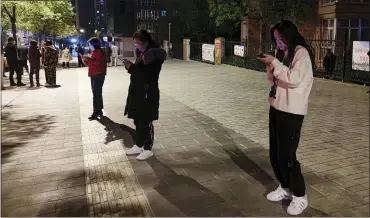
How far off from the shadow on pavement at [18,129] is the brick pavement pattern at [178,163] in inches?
0.7

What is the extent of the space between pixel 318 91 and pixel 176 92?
14.0 ft

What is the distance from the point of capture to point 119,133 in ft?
22.4

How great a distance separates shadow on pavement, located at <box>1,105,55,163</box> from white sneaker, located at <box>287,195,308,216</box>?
13.1ft

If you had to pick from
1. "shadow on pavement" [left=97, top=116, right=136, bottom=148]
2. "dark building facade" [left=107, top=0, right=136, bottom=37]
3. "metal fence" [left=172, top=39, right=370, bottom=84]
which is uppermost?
"dark building facade" [left=107, top=0, right=136, bottom=37]

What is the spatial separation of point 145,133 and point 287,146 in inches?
90.0

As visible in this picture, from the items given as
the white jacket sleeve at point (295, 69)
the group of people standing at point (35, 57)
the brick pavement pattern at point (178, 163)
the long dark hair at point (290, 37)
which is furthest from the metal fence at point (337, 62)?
the group of people standing at point (35, 57)

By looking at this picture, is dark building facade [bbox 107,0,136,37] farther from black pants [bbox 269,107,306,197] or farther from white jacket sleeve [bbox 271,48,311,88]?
white jacket sleeve [bbox 271,48,311,88]

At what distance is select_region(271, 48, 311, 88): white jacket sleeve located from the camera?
315 centimetres

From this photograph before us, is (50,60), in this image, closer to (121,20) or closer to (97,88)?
(97,88)

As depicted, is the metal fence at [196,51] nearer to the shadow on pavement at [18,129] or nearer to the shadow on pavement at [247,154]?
the shadow on pavement at [18,129]

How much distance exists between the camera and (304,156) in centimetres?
527

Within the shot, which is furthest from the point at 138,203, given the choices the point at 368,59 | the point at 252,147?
the point at 368,59

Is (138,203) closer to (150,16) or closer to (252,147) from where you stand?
(252,147)

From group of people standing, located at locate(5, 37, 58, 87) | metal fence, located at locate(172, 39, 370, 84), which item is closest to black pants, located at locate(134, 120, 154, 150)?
metal fence, located at locate(172, 39, 370, 84)
